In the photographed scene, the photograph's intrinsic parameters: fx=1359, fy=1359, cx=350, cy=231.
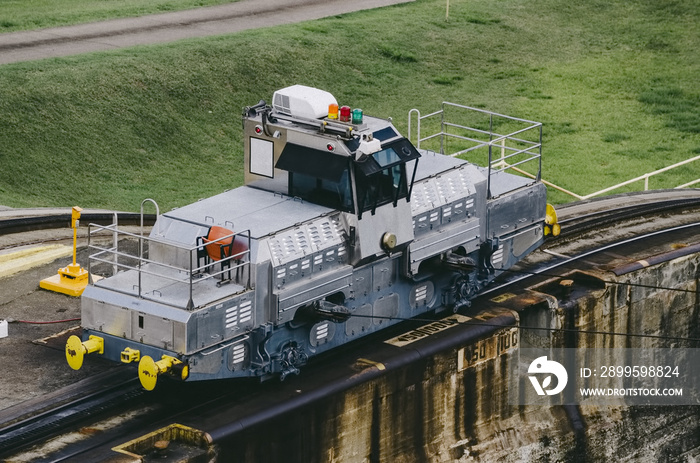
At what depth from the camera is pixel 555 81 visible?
157 feet

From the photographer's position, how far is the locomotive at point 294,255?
18172 millimetres

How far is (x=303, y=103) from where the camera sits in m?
19.9

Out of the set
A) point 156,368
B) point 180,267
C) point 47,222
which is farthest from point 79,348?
point 47,222

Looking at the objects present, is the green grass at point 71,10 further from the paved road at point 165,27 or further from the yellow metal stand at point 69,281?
the yellow metal stand at point 69,281

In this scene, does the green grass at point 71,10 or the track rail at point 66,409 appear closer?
the track rail at point 66,409

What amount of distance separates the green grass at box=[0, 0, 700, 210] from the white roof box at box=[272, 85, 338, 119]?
15.2 meters

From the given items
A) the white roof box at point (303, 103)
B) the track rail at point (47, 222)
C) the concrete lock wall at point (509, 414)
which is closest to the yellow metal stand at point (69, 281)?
the track rail at point (47, 222)

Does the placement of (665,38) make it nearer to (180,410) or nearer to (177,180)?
(177,180)

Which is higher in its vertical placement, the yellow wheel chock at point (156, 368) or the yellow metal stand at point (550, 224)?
the yellow metal stand at point (550, 224)

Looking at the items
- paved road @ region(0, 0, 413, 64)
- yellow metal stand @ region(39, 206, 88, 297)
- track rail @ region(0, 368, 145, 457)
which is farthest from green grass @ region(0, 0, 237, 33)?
track rail @ region(0, 368, 145, 457)

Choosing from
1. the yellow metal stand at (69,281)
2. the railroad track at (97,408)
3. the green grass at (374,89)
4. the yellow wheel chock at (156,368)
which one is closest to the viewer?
the yellow wheel chock at (156,368)

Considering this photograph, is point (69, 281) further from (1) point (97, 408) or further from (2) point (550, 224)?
(2) point (550, 224)

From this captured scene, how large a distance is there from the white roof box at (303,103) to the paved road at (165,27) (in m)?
21.8

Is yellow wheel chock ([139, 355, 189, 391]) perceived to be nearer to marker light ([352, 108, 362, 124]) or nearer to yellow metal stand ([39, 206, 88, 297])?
marker light ([352, 108, 362, 124])
